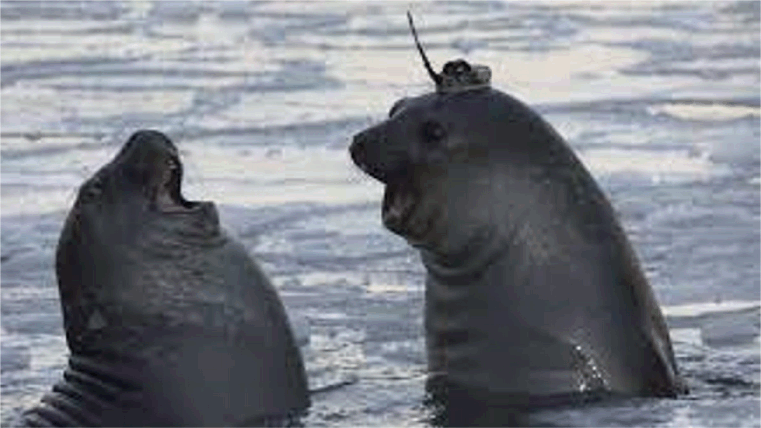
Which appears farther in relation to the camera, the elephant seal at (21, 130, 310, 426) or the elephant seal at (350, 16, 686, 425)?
the elephant seal at (350, 16, 686, 425)

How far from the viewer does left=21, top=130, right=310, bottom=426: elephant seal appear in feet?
28.4

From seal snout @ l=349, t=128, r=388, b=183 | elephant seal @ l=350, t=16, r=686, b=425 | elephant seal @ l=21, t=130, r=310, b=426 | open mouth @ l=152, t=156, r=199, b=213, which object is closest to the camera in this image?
elephant seal @ l=21, t=130, r=310, b=426

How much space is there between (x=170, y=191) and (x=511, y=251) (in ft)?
3.36

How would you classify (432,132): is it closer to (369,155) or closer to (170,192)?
(369,155)

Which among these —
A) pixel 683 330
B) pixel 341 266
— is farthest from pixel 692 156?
pixel 683 330

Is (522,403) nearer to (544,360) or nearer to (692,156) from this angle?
(544,360)

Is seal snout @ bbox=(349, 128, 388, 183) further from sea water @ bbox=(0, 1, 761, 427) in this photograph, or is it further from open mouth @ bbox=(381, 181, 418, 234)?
sea water @ bbox=(0, 1, 761, 427)

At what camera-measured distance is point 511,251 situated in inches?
356

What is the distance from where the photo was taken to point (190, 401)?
8641 millimetres

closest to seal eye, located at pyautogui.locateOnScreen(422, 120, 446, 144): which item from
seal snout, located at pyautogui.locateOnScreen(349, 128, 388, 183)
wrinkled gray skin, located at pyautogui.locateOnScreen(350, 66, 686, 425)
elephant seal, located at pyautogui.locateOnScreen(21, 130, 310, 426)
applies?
wrinkled gray skin, located at pyautogui.locateOnScreen(350, 66, 686, 425)

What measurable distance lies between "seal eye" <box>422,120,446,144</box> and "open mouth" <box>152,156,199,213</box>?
740 millimetres

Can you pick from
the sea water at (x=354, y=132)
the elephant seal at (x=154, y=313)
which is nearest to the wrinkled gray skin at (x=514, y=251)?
the sea water at (x=354, y=132)

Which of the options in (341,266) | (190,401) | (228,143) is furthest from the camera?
(228,143)

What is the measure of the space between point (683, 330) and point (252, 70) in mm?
8966
